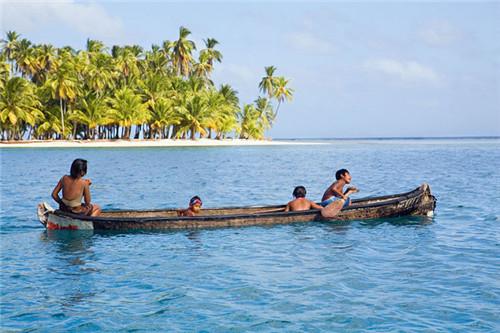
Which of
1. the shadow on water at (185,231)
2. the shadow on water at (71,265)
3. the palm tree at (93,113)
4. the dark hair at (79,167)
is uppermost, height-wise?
the palm tree at (93,113)

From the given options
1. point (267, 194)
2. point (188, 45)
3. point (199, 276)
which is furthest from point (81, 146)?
point (199, 276)

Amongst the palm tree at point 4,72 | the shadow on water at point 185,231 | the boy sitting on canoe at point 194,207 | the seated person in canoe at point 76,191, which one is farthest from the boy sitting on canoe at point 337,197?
the palm tree at point 4,72

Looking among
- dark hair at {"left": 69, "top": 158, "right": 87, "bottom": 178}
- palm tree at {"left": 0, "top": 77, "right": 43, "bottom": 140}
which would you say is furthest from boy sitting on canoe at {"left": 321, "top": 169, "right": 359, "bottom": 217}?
palm tree at {"left": 0, "top": 77, "right": 43, "bottom": 140}

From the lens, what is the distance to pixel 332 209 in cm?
1409

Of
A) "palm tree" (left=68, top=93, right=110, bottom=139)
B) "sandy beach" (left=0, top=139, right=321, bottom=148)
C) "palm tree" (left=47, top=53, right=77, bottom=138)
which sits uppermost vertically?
"palm tree" (left=47, top=53, right=77, bottom=138)

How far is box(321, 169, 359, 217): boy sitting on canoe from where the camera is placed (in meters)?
14.1

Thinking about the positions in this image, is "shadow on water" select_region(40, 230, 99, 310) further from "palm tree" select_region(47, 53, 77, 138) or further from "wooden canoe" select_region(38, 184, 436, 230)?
"palm tree" select_region(47, 53, 77, 138)

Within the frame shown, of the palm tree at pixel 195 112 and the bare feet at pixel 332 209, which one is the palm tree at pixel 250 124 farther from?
the bare feet at pixel 332 209

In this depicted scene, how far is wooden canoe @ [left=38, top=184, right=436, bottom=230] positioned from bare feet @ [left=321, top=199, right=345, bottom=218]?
0.18m

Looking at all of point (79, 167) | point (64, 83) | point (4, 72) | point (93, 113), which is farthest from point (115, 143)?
point (79, 167)

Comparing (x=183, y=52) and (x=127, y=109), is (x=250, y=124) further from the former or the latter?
(x=127, y=109)

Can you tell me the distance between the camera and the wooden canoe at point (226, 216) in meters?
12.9

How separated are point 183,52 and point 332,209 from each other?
7301 centimetres

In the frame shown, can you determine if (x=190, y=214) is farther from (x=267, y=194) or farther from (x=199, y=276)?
(x=267, y=194)
